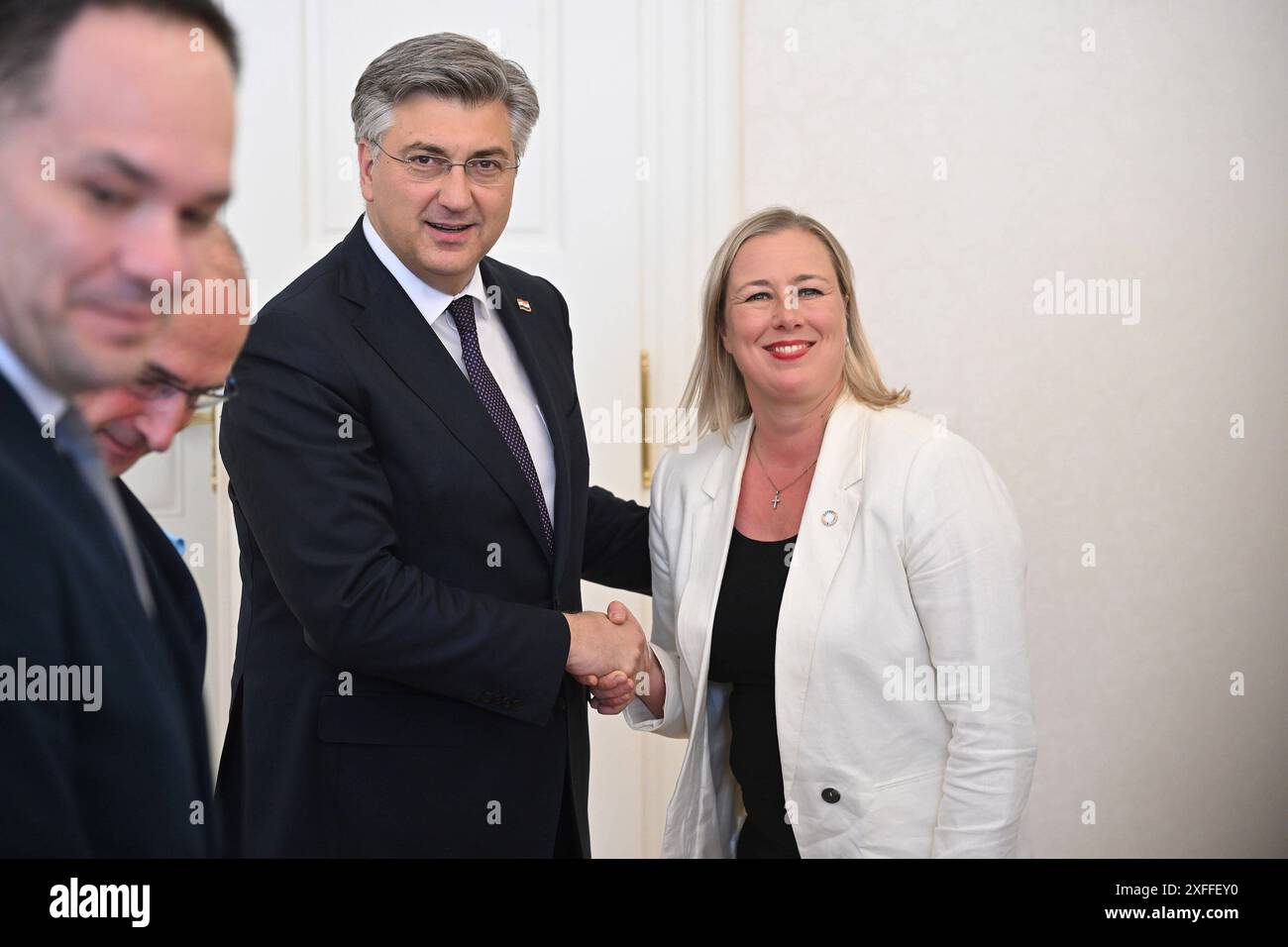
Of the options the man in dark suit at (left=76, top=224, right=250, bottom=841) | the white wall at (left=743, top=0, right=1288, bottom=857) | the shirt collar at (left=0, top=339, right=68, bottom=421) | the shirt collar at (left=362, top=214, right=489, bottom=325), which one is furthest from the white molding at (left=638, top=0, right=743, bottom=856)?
the shirt collar at (left=0, top=339, right=68, bottom=421)

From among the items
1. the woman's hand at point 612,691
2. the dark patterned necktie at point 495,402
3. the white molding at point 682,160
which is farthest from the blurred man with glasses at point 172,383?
the white molding at point 682,160

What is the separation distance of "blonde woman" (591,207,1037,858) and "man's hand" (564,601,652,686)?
0.10 feet

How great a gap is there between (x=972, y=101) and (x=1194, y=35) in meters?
0.52

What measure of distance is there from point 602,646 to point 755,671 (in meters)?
0.23

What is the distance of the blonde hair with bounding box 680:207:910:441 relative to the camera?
1.76 metres

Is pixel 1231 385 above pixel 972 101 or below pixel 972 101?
below

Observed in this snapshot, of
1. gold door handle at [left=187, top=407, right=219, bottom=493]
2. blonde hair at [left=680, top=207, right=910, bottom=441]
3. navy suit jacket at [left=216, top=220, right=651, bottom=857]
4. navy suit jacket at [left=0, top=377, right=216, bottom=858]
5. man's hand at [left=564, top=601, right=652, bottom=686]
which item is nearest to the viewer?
navy suit jacket at [left=0, top=377, right=216, bottom=858]

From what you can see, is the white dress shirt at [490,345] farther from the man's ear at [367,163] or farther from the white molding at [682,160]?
the white molding at [682,160]

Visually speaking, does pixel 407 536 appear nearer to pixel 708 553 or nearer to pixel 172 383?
pixel 708 553

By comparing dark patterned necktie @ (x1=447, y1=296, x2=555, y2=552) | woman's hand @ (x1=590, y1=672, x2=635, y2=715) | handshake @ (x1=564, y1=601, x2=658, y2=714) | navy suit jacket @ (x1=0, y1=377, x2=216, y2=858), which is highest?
dark patterned necktie @ (x1=447, y1=296, x2=555, y2=552)

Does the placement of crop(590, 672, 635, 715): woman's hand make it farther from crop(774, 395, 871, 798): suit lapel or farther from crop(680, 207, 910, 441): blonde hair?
crop(680, 207, 910, 441): blonde hair
